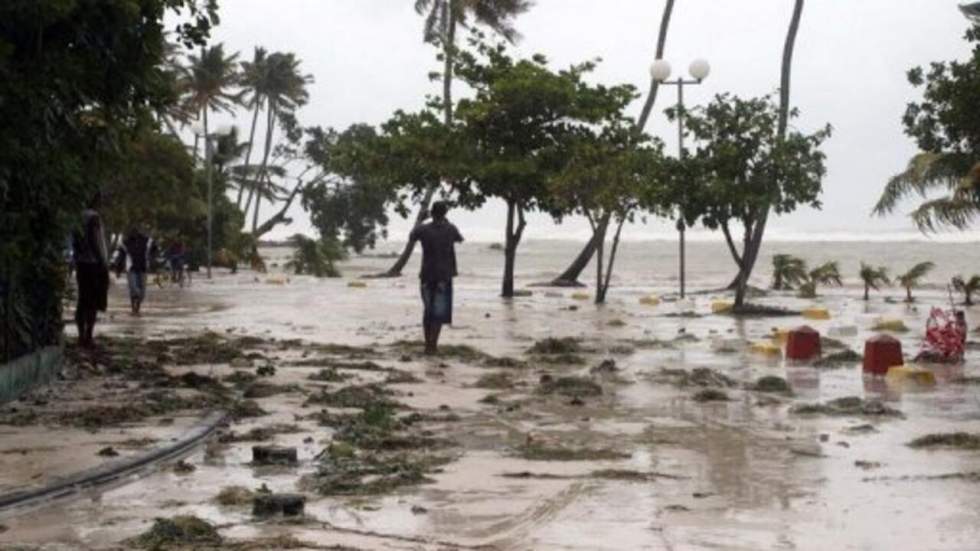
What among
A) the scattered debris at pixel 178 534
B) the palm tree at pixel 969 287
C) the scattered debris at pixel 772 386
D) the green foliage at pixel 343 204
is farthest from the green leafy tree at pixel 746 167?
the green foliage at pixel 343 204

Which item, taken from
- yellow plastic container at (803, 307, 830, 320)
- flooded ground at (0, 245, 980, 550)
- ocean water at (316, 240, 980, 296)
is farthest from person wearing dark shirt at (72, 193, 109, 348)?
ocean water at (316, 240, 980, 296)

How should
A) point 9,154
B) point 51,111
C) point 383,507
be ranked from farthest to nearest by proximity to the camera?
1. point 51,111
2. point 9,154
3. point 383,507

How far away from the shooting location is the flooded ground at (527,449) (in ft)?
24.2

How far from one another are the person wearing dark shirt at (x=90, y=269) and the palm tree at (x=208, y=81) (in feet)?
179

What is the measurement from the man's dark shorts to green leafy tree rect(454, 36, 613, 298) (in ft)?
53.3

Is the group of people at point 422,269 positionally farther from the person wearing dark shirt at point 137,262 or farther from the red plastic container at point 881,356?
the person wearing dark shirt at point 137,262

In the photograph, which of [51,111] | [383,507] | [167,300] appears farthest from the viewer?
[167,300]

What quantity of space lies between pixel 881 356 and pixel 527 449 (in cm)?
697

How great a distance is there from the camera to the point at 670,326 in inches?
962

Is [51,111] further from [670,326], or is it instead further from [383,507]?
[670,326]

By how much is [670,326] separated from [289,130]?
59.1 meters

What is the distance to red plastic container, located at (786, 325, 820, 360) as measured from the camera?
17.9 m

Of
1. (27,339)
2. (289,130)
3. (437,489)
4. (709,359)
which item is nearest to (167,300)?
(709,359)

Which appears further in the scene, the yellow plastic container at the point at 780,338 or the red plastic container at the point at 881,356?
→ the yellow plastic container at the point at 780,338
